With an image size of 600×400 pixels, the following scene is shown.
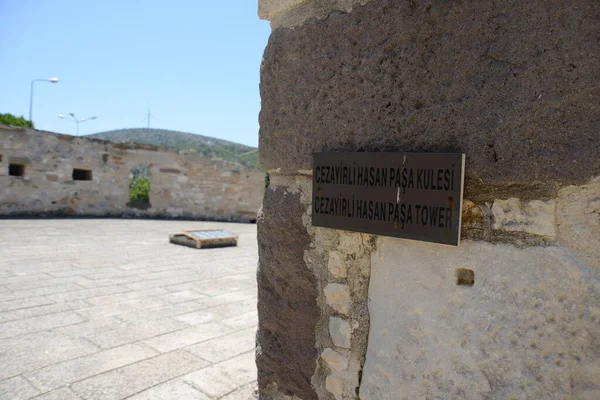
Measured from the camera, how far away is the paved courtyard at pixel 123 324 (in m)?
2.40

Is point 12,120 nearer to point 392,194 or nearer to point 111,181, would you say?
point 111,181

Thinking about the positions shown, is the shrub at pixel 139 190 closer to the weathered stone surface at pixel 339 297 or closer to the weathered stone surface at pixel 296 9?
the weathered stone surface at pixel 296 9

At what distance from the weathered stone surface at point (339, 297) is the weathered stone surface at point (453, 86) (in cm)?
45

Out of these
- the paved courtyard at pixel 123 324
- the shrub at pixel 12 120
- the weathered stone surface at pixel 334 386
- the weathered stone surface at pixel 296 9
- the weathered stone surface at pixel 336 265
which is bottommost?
the paved courtyard at pixel 123 324

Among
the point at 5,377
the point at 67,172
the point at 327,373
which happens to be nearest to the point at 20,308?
the point at 5,377

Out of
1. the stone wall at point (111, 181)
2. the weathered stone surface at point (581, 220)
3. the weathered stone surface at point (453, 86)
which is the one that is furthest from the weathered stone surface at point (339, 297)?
the stone wall at point (111, 181)

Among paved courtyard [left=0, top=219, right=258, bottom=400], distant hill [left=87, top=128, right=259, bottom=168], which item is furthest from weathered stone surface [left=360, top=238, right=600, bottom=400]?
distant hill [left=87, top=128, right=259, bottom=168]

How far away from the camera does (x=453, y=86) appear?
3.87 feet

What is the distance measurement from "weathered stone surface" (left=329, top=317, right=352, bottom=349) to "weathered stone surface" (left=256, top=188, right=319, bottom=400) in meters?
0.08

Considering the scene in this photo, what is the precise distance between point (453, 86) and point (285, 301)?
39.0 inches

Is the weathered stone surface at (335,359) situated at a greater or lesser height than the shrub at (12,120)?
lesser

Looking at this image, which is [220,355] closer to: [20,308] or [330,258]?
[330,258]

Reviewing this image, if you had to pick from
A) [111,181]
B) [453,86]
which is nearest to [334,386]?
[453,86]

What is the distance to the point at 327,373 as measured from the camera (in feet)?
5.00
